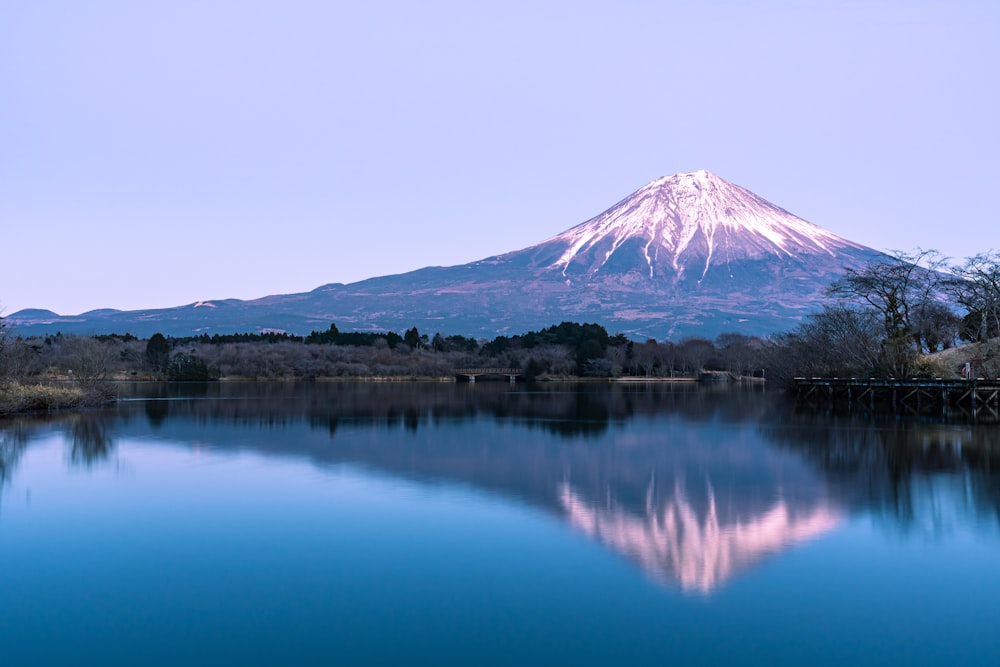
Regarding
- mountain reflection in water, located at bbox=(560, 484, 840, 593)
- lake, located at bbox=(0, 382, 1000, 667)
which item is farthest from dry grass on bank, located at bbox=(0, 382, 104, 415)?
mountain reflection in water, located at bbox=(560, 484, 840, 593)

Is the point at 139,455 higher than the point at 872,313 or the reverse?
the reverse

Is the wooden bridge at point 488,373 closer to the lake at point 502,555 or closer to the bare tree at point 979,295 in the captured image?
the bare tree at point 979,295

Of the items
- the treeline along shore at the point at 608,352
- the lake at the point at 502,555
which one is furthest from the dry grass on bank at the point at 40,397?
the lake at the point at 502,555

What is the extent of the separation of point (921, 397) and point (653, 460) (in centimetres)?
2955

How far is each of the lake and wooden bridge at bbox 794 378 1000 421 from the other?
1684 cm

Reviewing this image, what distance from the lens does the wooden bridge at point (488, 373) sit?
421ft

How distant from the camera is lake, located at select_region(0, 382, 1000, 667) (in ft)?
31.1

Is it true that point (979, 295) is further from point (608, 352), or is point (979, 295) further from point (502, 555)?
point (608, 352)

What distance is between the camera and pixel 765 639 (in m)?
9.53

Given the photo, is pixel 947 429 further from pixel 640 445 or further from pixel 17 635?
pixel 17 635

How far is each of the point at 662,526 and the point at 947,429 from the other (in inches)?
858

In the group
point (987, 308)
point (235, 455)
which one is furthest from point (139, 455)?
point (987, 308)

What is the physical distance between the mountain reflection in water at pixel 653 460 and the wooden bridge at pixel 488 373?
263ft

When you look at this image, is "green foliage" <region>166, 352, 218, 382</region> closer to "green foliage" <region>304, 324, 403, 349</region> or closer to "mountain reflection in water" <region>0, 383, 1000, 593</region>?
"green foliage" <region>304, 324, 403, 349</region>
